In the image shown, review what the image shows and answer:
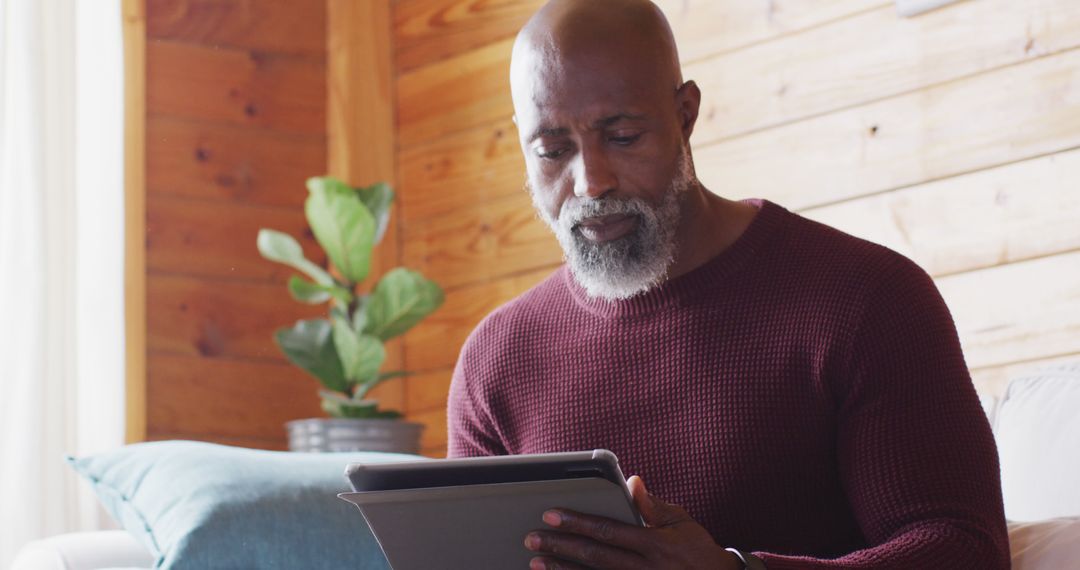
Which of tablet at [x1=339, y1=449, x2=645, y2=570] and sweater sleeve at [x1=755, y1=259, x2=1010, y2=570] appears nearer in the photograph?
tablet at [x1=339, y1=449, x2=645, y2=570]

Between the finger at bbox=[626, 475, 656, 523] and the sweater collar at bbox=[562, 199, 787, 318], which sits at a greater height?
the sweater collar at bbox=[562, 199, 787, 318]

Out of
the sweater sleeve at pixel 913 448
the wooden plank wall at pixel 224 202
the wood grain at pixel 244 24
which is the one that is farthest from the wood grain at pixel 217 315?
the sweater sleeve at pixel 913 448

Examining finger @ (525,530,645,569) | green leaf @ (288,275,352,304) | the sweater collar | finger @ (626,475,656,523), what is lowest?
finger @ (525,530,645,569)

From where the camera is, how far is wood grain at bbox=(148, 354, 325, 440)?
9.30 feet

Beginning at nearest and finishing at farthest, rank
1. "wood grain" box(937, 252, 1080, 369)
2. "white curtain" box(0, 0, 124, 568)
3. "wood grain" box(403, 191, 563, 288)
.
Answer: "wood grain" box(937, 252, 1080, 369), "white curtain" box(0, 0, 124, 568), "wood grain" box(403, 191, 563, 288)

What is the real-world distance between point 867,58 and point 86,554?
1363 mm

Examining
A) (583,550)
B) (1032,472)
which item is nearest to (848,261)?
(1032,472)

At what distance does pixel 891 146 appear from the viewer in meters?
2.22

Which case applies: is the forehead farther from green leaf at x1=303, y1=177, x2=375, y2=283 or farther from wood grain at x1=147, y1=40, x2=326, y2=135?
wood grain at x1=147, y1=40, x2=326, y2=135

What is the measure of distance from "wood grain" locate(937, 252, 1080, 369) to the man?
27.4 inches

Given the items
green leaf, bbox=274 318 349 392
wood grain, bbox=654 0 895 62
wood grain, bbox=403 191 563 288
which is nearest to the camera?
wood grain, bbox=654 0 895 62

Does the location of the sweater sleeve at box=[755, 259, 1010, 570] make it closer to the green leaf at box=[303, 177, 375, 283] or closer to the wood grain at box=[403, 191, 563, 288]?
the wood grain at box=[403, 191, 563, 288]

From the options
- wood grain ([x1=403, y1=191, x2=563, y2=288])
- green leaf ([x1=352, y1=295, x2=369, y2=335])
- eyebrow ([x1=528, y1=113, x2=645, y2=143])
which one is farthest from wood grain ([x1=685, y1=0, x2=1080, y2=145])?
eyebrow ([x1=528, y1=113, x2=645, y2=143])

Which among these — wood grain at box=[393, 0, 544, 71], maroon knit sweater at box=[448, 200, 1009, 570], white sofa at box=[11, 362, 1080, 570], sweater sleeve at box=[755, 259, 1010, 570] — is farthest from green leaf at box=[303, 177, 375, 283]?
sweater sleeve at box=[755, 259, 1010, 570]
